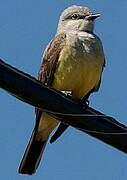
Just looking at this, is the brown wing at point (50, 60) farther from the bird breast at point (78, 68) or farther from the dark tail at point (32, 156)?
the dark tail at point (32, 156)

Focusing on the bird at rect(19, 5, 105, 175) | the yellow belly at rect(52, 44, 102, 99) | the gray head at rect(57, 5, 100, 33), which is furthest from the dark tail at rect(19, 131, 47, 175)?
the gray head at rect(57, 5, 100, 33)

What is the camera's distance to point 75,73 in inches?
291

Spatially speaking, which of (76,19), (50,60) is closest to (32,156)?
(50,60)

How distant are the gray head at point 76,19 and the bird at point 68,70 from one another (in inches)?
11.7

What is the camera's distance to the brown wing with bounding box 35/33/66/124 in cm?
754

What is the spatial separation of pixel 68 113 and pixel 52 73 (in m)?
2.86

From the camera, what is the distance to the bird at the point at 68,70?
7363mm

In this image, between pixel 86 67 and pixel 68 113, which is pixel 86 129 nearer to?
pixel 68 113

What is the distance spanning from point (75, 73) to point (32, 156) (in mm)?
1154

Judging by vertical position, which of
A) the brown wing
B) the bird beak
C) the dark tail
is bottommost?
the dark tail

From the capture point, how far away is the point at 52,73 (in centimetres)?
755

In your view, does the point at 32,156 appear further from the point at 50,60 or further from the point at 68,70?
the point at 50,60

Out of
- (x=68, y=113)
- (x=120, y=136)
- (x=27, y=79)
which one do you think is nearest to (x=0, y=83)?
(x=27, y=79)

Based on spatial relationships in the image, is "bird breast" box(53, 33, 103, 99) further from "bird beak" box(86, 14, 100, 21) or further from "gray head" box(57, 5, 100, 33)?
"bird beak" box(86, 14, 100, 21)
